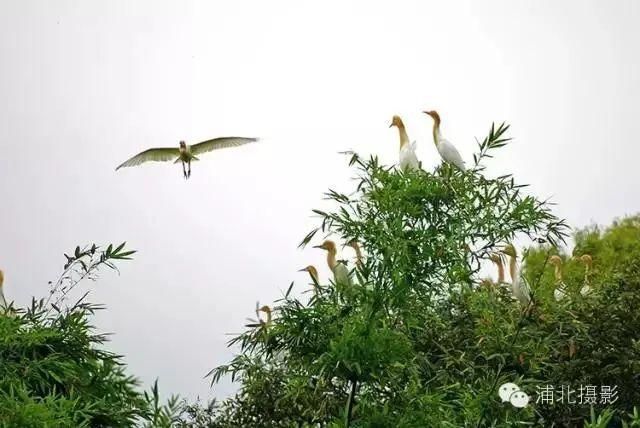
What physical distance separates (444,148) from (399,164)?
2.53ft

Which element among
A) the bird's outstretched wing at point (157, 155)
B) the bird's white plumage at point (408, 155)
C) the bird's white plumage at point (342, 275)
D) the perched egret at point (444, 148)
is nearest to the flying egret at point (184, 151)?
the bird's outstretched wing at point (157, 155)

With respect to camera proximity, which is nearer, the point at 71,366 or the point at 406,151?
the point at 71,366

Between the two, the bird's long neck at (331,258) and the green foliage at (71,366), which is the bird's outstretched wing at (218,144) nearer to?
the bird's long neck at (331,258)

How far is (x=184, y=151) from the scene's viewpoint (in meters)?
9.06

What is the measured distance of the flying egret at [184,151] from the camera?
29.5ft

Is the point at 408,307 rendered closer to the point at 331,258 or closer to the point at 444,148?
the point at 331,258

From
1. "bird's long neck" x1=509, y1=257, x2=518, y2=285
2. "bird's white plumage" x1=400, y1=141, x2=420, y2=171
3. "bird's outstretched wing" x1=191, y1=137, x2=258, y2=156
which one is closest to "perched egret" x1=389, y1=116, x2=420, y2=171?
"bird's white plumage" x1=400, y1=141, x2=420, y2=171

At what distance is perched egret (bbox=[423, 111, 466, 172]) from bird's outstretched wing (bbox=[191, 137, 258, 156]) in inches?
70.2

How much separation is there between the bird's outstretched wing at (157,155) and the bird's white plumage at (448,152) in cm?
281

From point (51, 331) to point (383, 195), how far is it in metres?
1.63

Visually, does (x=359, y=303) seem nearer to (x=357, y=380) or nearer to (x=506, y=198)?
(x=357, y=380)

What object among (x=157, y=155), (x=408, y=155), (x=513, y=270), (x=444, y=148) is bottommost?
(x=513, y=270)

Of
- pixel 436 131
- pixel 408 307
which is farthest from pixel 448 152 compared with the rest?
pixel 408 307

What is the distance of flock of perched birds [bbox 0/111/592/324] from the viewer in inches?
206
